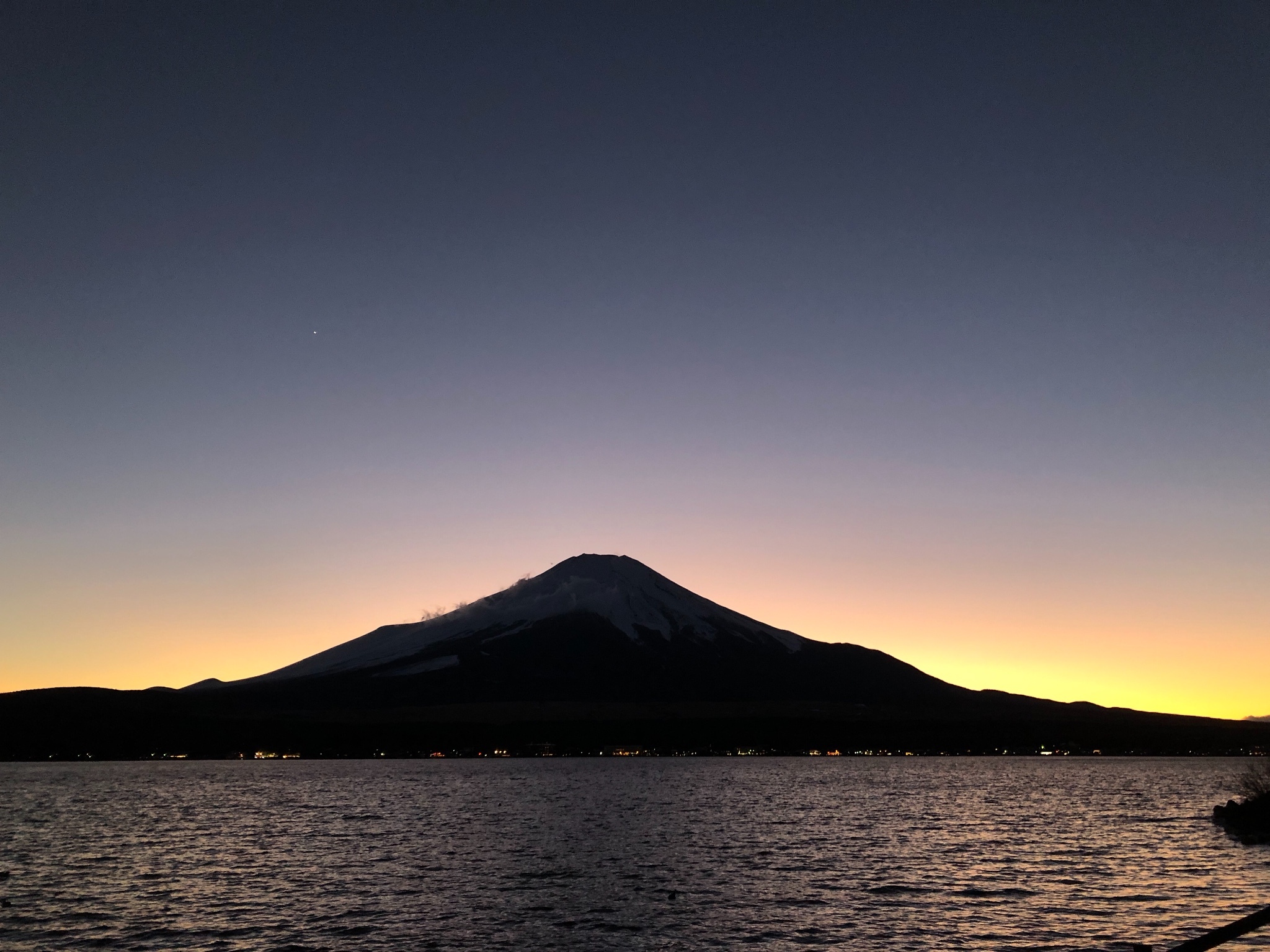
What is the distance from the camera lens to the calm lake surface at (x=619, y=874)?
39.4 meters

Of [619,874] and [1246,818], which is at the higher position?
[1246,818]

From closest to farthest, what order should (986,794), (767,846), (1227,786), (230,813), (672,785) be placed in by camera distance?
(767,846) → (230,813) → (986,794) → (672,785) → (1227,786)

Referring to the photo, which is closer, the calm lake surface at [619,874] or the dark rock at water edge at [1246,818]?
the calm lake surface at [619,874]

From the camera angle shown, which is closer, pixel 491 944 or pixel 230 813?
pixel 491 944

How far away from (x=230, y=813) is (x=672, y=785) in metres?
62.5

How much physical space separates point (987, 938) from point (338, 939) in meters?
23.3

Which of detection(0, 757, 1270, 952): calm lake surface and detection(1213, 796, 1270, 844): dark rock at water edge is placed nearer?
detection(0, 757, 1270, 952): calm lake surface

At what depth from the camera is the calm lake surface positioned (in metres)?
39.4

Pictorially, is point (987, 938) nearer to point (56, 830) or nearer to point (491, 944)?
point (491, 944)

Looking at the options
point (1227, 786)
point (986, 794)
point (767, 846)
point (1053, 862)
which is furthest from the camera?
point (1227, 786)

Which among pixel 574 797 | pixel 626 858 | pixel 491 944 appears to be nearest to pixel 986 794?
pixel 574 797

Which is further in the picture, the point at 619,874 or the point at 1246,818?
the point at 1246,818

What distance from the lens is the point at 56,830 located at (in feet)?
274

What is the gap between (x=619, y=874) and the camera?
55.6 m
